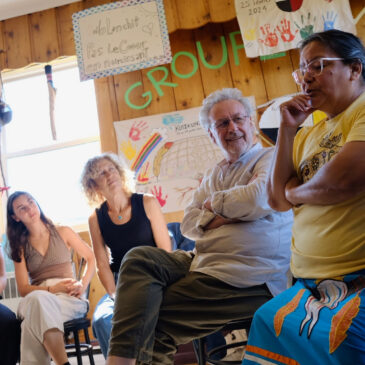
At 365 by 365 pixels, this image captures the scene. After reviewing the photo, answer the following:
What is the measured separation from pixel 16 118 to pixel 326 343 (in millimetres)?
3547

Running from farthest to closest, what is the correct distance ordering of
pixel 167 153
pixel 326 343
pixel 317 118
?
pixel 167 153 < pixel 317 118 < pixel 326 343

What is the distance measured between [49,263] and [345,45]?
6.11 feet

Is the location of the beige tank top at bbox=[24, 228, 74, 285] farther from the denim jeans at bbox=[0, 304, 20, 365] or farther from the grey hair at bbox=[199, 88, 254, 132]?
the grey hair at bbox=[199, 88, 254, 132]

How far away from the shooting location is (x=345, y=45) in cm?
117

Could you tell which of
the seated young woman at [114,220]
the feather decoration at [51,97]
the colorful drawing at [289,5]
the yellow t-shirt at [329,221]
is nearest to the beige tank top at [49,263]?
the seated young woman at [114,220]

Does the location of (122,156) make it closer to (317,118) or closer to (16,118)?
(16,118)

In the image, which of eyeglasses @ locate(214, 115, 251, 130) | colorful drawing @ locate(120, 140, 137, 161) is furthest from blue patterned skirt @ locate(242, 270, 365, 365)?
colorful drawing @ locate(120, 140, 137, 161)

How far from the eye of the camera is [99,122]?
344 cm

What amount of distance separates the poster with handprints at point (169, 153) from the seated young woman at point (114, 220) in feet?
3.05

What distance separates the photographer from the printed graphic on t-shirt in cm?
114

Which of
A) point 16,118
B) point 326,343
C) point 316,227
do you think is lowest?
point 326,343

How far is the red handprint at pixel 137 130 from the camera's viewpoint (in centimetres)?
333

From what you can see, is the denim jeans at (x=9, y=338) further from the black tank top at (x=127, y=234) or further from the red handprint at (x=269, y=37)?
the red handprint at (x=269, y=37)

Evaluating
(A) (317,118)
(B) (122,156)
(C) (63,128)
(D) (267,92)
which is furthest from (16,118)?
(A) (317,118)
